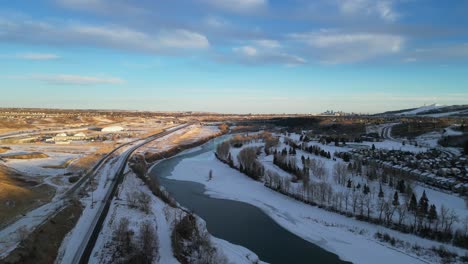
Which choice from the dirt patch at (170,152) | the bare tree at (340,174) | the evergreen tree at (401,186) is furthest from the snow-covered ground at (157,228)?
the dirt patch at (170,152)

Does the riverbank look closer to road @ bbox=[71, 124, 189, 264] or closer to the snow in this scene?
the snow

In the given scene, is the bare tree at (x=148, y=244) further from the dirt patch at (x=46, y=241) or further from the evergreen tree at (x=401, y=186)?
the evergreen tree at (x=401, y=186)

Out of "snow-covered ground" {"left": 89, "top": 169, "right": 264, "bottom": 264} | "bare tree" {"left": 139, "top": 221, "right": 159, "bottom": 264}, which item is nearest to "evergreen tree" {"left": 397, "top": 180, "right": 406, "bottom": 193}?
"snow-covered ground" {"left": 89, "top": 169, "right": 264, "bottom": 264}

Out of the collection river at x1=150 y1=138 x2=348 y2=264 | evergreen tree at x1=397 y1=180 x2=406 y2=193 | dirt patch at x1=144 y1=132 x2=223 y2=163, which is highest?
evergreen tree at x1=397 y1=180 x2=406 y2=193

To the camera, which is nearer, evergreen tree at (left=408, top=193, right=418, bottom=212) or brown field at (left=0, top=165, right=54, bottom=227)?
brown field at (left=0, top=165, right=54, bottom=227)

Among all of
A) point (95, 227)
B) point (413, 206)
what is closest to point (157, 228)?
point (95, 227)

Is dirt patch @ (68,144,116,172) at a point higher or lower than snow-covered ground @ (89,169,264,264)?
higher

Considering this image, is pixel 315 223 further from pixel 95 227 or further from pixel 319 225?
pixel 95 227
